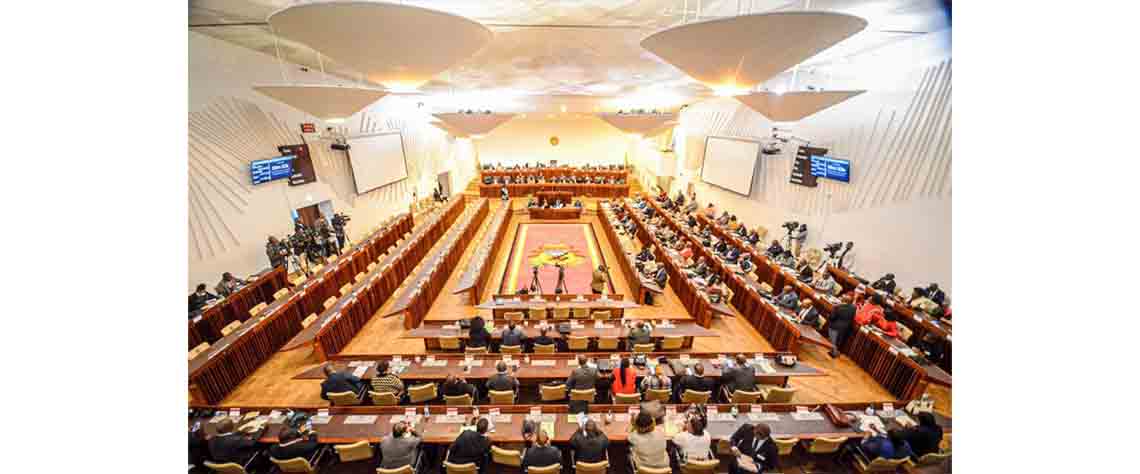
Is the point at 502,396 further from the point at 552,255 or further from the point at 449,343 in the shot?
the point at 552,255

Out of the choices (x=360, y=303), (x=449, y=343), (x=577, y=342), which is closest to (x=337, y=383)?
(x=449, y=343)

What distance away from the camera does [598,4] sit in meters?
6.28

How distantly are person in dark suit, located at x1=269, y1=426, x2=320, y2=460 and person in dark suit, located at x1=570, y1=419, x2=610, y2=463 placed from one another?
286 centimetres

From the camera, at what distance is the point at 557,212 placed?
19.3 metres

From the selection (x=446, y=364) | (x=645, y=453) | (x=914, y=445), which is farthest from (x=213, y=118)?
(x=914, y=445)

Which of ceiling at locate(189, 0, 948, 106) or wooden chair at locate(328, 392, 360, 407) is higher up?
ceiling at locate(189, 0, 948, 106)

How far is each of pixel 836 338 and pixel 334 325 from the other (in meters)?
9.10

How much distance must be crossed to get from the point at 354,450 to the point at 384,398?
104 centimetres

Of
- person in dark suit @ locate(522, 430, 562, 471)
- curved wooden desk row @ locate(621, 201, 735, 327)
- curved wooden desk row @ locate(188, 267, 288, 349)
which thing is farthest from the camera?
curved wooden desk row @ locate(621, 201, 735, 327)

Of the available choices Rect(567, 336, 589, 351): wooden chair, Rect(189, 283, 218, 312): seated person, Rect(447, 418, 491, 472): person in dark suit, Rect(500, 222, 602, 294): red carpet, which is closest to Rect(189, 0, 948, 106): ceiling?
Rect(447, 418, 491, 472): person in dark suit

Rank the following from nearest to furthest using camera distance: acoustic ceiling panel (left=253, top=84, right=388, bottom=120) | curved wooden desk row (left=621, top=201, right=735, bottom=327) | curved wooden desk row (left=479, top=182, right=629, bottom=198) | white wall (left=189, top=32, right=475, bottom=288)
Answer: acoustic ceiling panel (left=253, top=84, right=388, bottom=120) → curved wooden desk row (left=621, top=201, right=735, bottom=327) → white wall (left=189, top=32, right=475, bottom=288) → curved wooden desk row (left=479, top=182, right=629, bottom=198)

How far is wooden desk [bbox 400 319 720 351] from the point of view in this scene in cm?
731

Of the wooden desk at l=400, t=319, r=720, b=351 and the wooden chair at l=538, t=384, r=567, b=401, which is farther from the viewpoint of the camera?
the wooden desk at l=400, t=319, r=720, b=351

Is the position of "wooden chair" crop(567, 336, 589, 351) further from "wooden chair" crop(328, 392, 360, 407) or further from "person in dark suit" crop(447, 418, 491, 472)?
"wooden chair" crop(328, 392, 360, 407)
